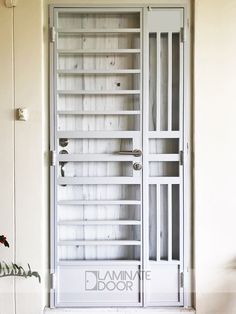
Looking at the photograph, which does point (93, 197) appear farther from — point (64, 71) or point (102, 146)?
point (64, 71)

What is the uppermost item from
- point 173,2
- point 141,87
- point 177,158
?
point 173,2

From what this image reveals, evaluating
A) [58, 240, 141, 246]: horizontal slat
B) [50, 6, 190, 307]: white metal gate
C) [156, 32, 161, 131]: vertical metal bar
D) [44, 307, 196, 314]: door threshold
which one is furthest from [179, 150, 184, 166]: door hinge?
[44, 307, 196, 314]: door threshold

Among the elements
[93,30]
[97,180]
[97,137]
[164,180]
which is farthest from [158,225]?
[93,30]

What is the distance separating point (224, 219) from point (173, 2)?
166 cm

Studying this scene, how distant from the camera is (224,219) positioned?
7.65 ft

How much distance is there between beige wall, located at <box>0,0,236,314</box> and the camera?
227 centimetres

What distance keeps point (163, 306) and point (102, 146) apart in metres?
1.30

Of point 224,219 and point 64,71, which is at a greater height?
point 64,71

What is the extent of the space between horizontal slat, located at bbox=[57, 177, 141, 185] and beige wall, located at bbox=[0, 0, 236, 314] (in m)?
0.15

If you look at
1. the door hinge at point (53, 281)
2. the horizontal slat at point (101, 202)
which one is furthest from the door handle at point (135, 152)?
the door hinge at point (53, 281)

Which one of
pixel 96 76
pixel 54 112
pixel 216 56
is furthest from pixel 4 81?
pixel 216 56

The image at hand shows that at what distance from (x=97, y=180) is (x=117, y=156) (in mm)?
235

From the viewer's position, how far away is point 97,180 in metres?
2.35

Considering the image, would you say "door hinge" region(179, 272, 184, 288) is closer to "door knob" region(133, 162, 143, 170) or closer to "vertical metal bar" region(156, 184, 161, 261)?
"vertical metal bar" region(156, 184, 161, 261)
